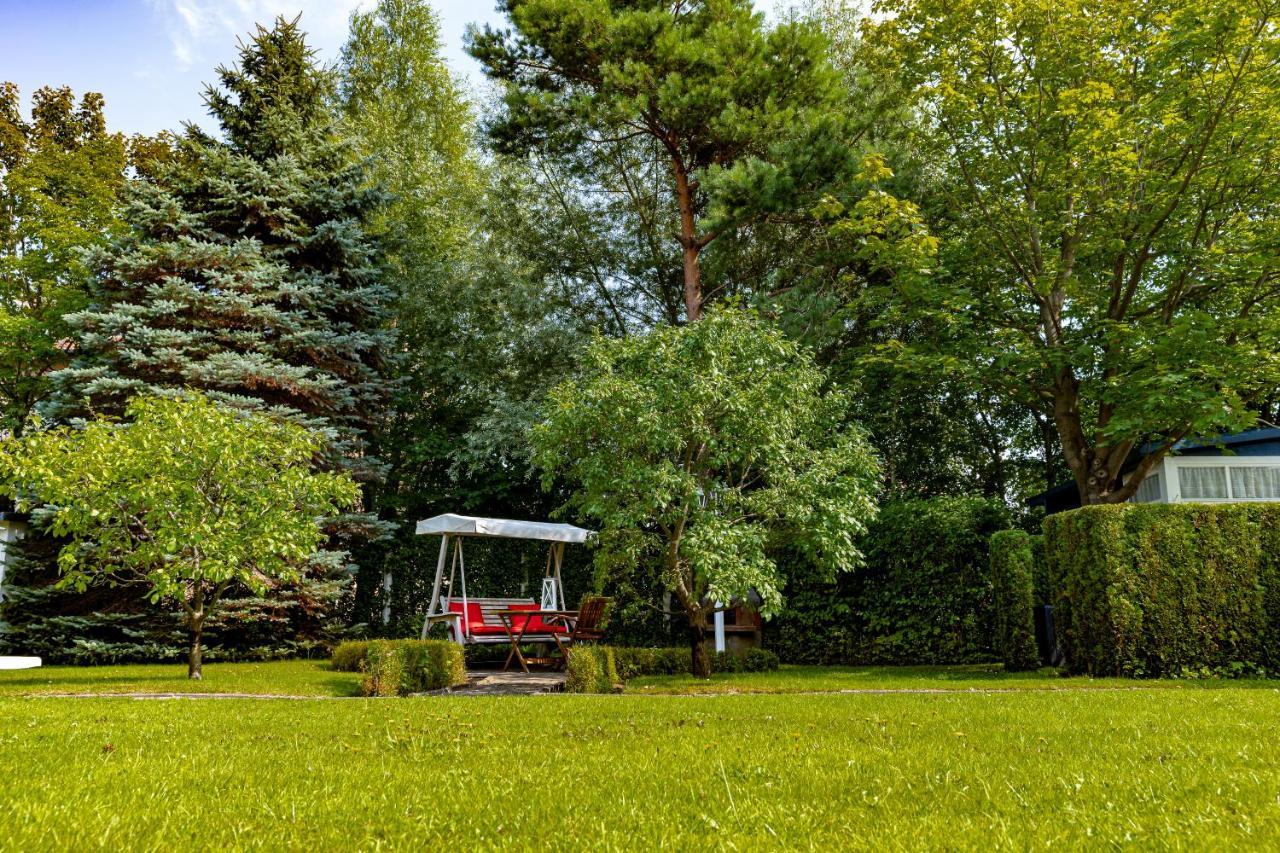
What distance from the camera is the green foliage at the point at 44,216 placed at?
1942 centimetres

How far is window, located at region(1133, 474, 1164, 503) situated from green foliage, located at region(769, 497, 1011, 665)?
3458mm

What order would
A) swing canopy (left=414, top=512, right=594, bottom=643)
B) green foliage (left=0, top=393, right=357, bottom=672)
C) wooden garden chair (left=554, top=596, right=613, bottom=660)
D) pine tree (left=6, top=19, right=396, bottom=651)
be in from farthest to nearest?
pine tree (left=6, top=19, right=396, bottom=651) < swing canopy (left=414, top=512, right=594, bottom=643) < wooden garden chair (left=554, top=596, right=613, bottom=660) < green foliage (left=0, top=393, right=357, bottom=672)

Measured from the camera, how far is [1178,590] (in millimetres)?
10414

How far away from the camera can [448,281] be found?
1891cm

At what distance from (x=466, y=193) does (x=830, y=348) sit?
10.2 metres

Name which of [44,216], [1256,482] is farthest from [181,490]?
[1256,482]

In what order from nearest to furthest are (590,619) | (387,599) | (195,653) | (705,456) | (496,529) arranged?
(195,653) < (705,456) < (590,619) < (496,529) < (387,599)

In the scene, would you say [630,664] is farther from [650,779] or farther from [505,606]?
[650,779]

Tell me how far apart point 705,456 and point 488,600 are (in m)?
5.49

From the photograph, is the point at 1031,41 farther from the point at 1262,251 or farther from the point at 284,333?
the point at 284,333

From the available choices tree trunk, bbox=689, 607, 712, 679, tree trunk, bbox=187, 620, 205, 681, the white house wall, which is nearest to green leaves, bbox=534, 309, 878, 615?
tree trunk, bbox=689, 607, 712, 679

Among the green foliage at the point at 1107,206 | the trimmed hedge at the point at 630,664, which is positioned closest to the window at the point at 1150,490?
the green foliage at the point at 1107,206

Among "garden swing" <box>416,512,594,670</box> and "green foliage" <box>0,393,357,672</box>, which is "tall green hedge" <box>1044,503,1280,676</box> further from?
"green foliage" <box>0,393,357,672</box>

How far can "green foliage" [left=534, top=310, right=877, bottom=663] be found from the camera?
10383mm
